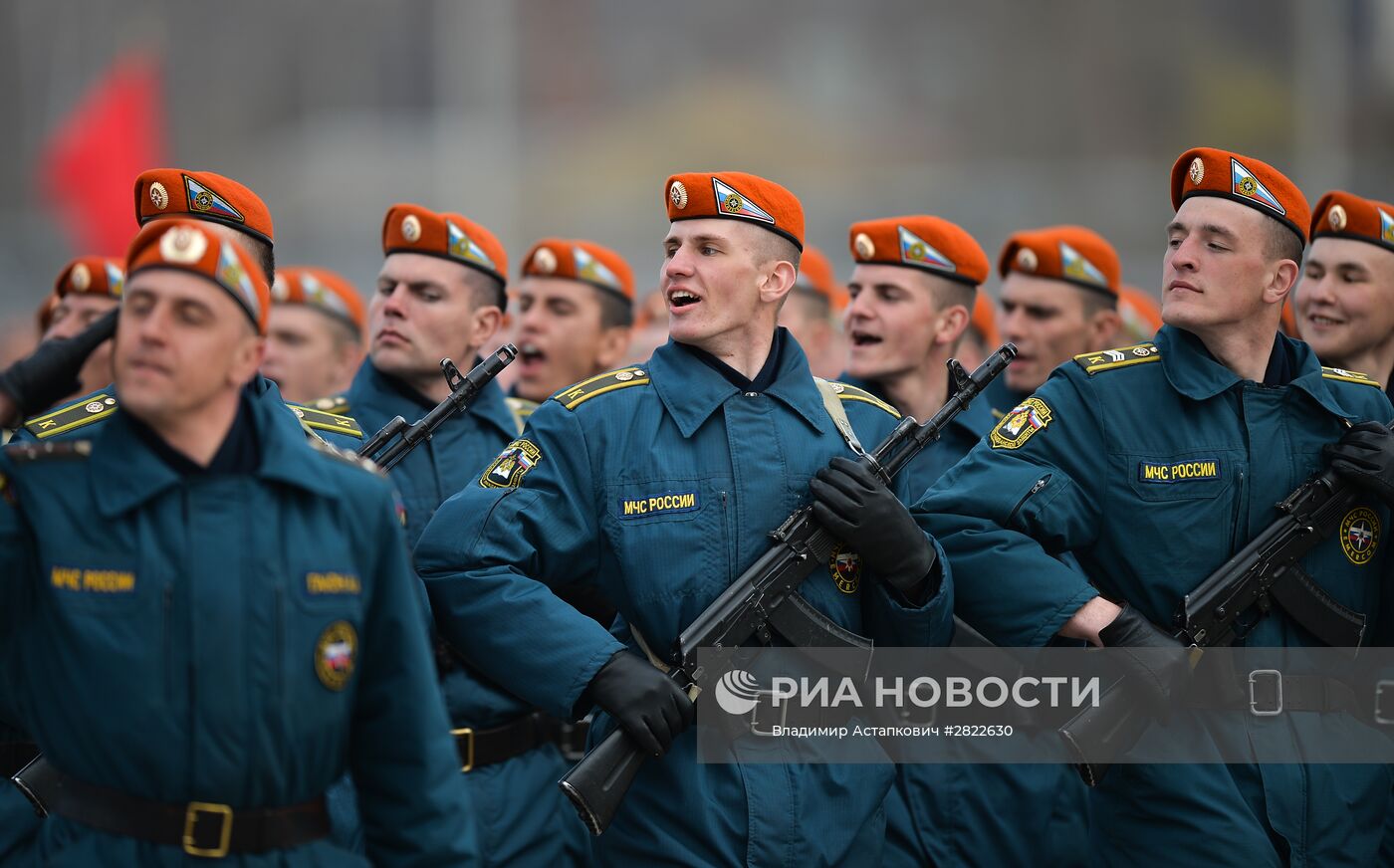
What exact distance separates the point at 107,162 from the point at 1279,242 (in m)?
15.4

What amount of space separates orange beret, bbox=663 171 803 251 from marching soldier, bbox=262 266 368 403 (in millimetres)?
3705

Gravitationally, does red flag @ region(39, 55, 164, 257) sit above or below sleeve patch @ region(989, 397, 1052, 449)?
below

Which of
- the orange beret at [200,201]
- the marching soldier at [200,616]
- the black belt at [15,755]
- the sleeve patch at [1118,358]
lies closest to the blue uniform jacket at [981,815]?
the sleeve patch at [1118,358]

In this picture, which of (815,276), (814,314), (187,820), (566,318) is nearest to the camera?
(187,820)

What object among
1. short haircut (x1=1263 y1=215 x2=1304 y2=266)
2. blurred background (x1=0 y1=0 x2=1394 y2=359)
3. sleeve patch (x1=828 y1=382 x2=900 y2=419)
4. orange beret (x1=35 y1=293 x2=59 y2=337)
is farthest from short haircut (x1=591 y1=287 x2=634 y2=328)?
blurred background (x1=0 y1=0 x2=1394 y2=359)

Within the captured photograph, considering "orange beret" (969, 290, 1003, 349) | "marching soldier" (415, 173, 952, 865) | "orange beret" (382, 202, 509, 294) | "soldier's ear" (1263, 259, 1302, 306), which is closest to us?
"marching soldier" (415, 173, 952, 865)

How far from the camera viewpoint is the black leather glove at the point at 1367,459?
4988 millimetres

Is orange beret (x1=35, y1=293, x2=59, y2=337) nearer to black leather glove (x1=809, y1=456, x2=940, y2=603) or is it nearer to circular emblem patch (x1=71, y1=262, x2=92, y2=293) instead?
circular emblem patch (x1=71, y1=262, x2=92, y2=293)

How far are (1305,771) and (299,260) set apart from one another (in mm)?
26354

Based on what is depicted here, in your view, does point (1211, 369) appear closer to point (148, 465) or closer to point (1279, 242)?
point (1279, 242)

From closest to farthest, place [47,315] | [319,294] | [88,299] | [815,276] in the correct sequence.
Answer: [88,299] < [47,315] < [319,294] < [815,276]

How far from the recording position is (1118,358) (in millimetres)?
5289

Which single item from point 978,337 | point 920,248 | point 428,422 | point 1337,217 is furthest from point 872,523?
point 978,337

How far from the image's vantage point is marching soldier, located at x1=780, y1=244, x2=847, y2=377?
9.37m
